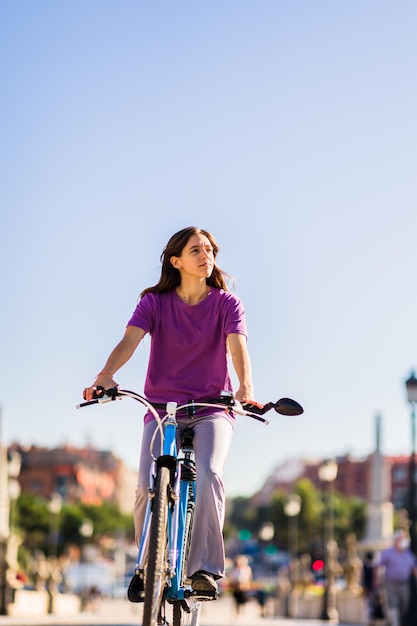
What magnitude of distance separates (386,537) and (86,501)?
11053 cm

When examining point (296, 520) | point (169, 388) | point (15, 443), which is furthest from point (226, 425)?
point (15, 443)

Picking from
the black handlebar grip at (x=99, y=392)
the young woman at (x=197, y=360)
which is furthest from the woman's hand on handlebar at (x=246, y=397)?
the black handlebar grip at (x=99, y=392)

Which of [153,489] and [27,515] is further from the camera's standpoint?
[27,515]

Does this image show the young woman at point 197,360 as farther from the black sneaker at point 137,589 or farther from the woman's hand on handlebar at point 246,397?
the black sneaker at point 137,589

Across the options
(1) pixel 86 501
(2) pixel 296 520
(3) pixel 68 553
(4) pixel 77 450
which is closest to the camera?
(3) pixel 68 553

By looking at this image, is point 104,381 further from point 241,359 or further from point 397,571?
point 397,571

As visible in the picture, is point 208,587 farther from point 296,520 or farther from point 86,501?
point 86,501

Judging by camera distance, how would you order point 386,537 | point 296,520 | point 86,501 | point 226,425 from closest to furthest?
point 226,425
point 386,537
point 296,520
point 86,501

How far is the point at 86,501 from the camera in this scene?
15900 centimetres

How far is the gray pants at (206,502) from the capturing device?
5.71 m

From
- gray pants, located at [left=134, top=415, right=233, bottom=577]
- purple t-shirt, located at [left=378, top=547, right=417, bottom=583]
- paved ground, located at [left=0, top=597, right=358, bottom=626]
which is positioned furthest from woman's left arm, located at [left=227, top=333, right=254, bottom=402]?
paved ground, located at [left=0, top=597, right=358, bottom=626]

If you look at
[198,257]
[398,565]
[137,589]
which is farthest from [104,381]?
[398,565]

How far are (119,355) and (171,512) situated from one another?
0.82 m

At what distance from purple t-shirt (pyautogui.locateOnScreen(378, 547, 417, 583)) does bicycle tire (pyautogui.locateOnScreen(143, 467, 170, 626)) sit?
10336 millimetres
